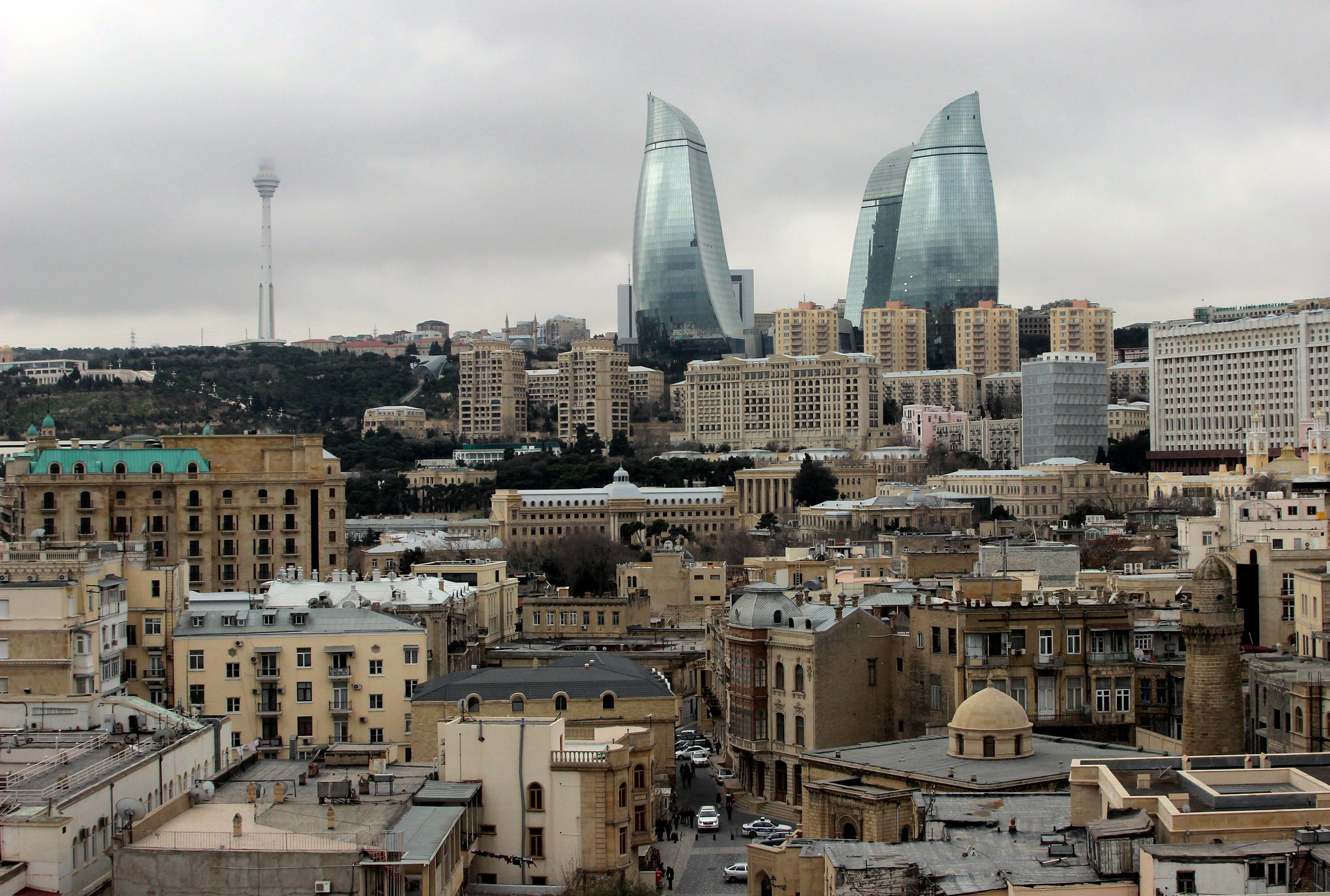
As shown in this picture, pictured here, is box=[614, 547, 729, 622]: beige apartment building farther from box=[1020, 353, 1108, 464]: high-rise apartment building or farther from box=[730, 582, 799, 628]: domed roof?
box=[1020, 353, 1108, 464]: high-rise apartment building

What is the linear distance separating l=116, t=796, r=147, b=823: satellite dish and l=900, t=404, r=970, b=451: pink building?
15761cm

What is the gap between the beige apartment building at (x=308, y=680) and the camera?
168 ft

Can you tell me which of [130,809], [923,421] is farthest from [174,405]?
[130,809]

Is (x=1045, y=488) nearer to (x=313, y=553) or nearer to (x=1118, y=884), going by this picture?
(x=313, y=553)

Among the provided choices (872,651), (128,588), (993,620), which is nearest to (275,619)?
(128,588)

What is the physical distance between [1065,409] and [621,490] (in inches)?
1781

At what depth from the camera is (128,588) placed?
51.6 m

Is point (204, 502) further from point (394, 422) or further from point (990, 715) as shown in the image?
point (394, 422)

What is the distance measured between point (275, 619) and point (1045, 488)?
106 meters

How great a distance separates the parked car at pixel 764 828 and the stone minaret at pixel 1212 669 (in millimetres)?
10377

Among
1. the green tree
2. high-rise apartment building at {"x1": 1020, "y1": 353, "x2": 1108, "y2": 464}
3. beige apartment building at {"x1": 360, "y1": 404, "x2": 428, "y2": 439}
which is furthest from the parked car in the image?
beige apartment building at {"x1": 360, "y1": 404, "x2": 428, "y2": 439}

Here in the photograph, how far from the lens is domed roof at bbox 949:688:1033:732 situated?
133 feet

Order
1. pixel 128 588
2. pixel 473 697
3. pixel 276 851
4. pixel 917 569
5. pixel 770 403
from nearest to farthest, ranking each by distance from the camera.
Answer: pixel 276 851, pixel 473 697, pixel 128 588, pixel 917 569, pixel 770 403

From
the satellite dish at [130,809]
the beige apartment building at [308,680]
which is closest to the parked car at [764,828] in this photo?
the beige apartment building at [308,680]
